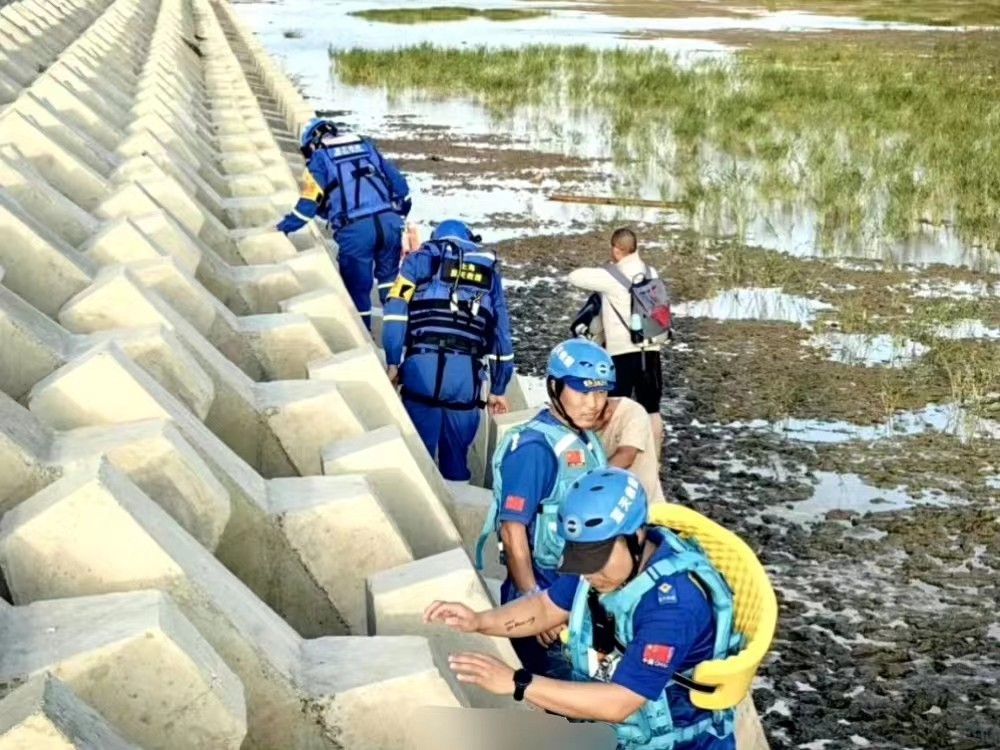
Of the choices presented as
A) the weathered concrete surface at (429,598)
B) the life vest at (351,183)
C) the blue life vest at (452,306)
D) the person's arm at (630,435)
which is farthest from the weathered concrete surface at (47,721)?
the life vest at (351,183)

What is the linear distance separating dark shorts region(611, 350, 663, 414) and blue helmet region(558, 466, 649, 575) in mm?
A: 4645

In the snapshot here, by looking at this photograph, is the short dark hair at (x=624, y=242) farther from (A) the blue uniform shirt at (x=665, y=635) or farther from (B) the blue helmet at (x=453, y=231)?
(A) the blue uniform shirt at (x=665, y=635)

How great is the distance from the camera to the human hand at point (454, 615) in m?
3.87

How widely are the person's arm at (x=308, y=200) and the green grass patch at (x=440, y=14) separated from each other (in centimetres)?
4244

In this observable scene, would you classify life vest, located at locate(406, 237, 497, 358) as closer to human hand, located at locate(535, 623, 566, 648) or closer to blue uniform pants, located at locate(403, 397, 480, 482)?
Result: blue uniform pants, located at locate(403, 397, 480, 482)

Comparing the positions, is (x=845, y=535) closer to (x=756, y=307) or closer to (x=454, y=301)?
(x=454, y=301)

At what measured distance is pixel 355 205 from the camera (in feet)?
30.7

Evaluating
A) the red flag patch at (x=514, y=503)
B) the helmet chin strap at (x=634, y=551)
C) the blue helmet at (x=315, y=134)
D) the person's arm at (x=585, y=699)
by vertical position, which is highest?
the blue helmet at (x=315, y=134)

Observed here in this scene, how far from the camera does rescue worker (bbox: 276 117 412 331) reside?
913cm

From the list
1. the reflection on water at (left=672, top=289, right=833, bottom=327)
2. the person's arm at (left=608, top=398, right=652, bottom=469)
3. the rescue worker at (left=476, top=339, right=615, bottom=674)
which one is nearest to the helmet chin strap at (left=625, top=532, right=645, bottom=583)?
the rescue worker at (left=476, top=339, right=615, bottom=674)

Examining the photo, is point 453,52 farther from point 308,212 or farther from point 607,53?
point 308,212

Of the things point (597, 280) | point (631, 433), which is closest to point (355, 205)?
point (597, 280)

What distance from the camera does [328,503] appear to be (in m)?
4.46

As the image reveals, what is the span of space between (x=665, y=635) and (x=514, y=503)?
1215mm
